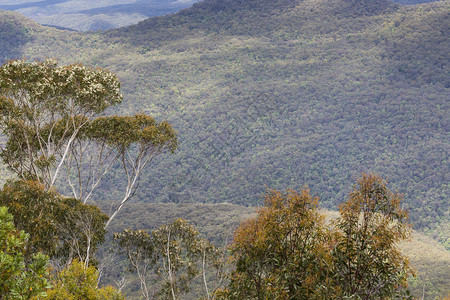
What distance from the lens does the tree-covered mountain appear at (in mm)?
104750

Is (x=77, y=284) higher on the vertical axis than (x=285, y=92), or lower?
higher

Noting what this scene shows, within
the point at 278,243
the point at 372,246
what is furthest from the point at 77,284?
the point at 372,246

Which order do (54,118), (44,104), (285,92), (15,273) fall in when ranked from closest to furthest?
(15,273)
(44,104)
(54,118)
(285,92)

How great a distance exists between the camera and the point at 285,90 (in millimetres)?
139375

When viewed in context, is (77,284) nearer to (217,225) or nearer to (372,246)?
(372,246)

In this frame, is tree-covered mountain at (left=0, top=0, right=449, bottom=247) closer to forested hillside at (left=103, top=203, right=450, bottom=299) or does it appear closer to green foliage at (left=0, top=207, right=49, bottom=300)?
forested hillside at (left=103, top=203, right=450, bottom=299)

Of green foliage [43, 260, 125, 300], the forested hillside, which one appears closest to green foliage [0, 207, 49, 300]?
green foliage [43, 260, 125, 300]

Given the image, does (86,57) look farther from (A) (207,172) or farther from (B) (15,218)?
(B) (15,218)

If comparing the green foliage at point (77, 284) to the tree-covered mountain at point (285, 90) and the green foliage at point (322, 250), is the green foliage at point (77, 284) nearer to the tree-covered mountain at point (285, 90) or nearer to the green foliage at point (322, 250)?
the green foliage at point (322, 250)

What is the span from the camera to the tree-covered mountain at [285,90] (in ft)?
344

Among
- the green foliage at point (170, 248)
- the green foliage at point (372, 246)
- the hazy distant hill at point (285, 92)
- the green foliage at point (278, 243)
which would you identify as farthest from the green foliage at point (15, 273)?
the hazy distant hill at point (285, 92)

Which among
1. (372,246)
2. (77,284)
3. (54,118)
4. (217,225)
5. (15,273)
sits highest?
(54,118)

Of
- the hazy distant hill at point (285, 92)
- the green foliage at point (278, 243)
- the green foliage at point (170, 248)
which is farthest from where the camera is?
the hazy distant hill at point (285, 92)

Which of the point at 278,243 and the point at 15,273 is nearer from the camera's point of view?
the point at 15,273
